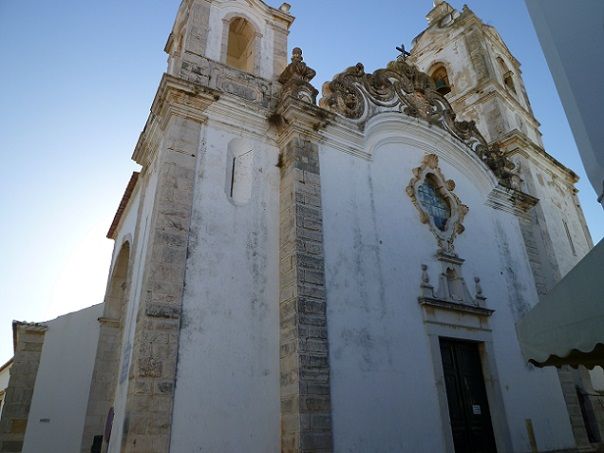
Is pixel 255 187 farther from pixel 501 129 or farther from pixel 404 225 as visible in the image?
pixel 501 129

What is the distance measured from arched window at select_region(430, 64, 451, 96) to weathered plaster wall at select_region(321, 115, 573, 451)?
4938 millimetres

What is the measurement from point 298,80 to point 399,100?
252cm

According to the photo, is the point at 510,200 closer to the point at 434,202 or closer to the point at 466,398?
the point at 434,202

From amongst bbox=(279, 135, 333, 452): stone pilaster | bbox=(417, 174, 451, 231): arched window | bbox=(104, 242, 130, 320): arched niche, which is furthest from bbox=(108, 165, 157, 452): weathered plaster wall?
bbox=(417, 174, 451, 231): arched window

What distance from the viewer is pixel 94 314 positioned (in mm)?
10695

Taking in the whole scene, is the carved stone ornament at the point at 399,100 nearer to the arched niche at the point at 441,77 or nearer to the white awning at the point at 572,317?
the arched niche at the point at 441,77

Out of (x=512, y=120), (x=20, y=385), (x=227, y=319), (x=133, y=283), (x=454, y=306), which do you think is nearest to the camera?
(x=227, y=319)

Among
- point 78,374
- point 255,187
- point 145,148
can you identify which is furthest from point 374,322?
point 78,374

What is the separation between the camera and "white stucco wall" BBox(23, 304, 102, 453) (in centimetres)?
933

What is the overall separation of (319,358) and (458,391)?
2790 millimetres

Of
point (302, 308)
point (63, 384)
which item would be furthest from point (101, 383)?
point (302, 308)

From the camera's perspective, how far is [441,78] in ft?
47.7

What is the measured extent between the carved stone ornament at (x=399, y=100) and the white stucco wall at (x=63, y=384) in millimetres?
7104

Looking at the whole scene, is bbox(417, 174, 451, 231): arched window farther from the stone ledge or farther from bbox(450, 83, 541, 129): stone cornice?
bbox(450, 83, 541, 129): stone cornice
